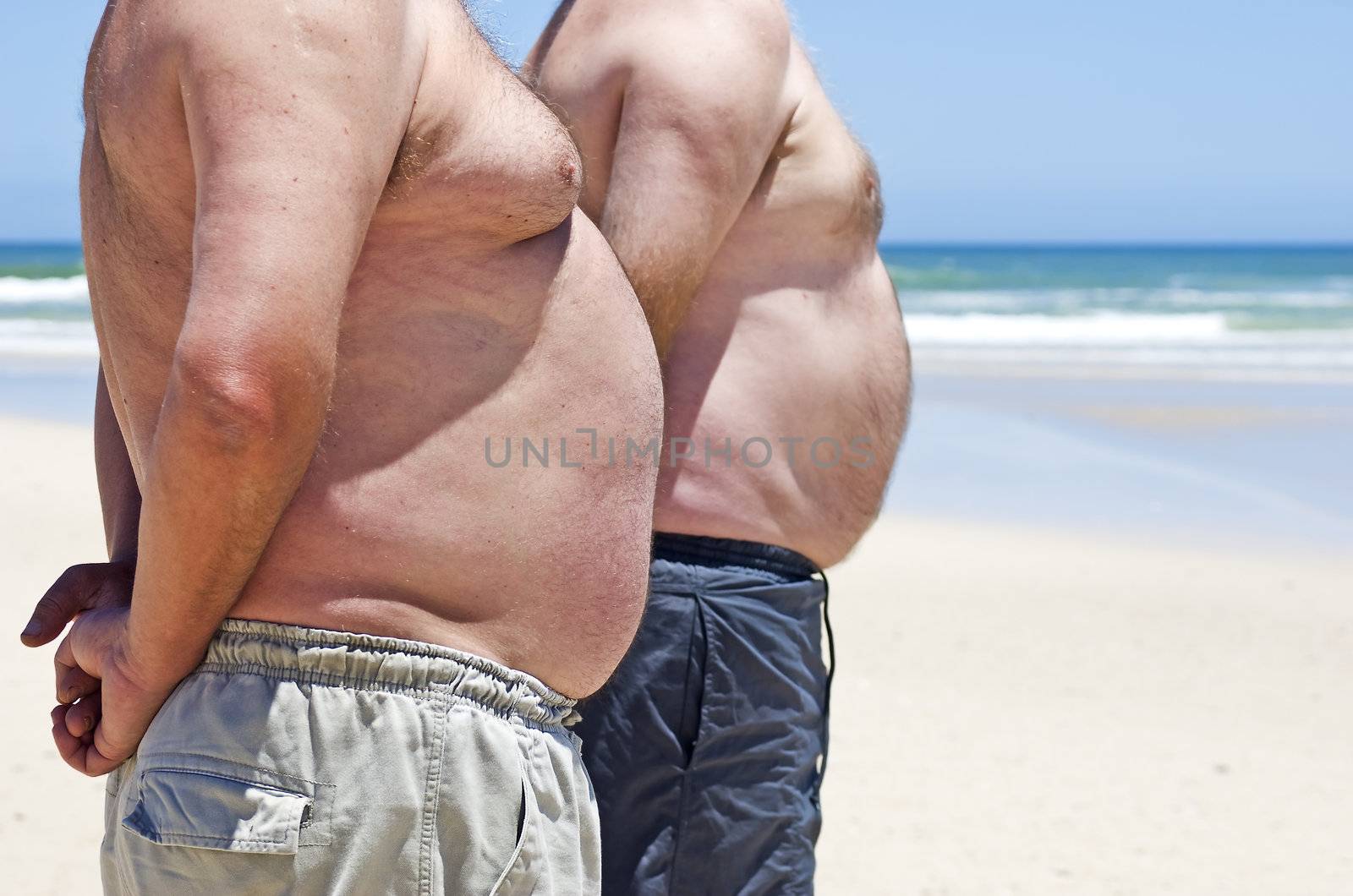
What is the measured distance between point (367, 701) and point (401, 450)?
0.25 m

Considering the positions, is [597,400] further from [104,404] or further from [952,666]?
[952,666]

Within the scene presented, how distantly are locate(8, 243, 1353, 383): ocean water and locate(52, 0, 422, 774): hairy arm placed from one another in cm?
1369

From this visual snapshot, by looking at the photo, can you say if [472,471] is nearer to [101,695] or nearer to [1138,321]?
[101,695]

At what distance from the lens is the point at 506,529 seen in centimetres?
138

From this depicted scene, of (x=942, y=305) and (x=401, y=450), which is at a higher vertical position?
(x=401, y=450)

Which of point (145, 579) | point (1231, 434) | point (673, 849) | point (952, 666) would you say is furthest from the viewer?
point (1231, 434)

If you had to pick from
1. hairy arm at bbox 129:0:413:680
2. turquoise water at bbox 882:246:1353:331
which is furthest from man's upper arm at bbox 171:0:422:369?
turquoise water at bbox 882:246:1353:331

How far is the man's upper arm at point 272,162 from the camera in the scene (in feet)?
3.70

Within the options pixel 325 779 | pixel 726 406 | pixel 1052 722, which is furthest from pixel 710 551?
pixel 1052 722

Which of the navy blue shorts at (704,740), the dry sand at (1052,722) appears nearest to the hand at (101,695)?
the navy blue shorts at (704,740)

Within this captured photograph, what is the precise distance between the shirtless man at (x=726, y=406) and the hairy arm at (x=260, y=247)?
0.63m

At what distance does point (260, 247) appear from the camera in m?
1.13

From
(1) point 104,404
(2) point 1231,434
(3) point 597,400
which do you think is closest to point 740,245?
(3) point 597,400

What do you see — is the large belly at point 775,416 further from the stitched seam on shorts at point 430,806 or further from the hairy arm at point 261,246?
the hairy arm at point 261,246
